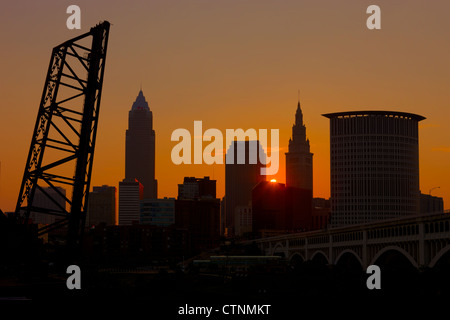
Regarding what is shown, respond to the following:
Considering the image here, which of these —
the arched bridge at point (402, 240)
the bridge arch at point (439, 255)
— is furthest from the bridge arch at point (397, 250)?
the bridge arch at point (439, 255)

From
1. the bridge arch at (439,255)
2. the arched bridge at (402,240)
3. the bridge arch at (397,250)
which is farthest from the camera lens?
the bridge arch at (397,250)

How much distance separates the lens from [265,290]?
14100cm

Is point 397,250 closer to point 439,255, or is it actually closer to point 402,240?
point 402,240

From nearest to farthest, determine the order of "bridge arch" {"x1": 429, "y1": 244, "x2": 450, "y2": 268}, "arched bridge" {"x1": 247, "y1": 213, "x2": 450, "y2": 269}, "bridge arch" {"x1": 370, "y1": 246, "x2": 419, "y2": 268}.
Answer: "bridge arch" {"x1": 429, "y1": 244, "x2": 450, "y2": 268}
"arched bridge" {"x1": 247, "y1": 213, "x2": 450, "y2": 269}
"bridge arch" {"x1": 370, "y1": 246, "x2": 419, "y2": 268}

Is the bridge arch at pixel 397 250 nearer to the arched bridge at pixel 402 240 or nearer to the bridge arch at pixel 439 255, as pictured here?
the arched bridge at pixel 402 240

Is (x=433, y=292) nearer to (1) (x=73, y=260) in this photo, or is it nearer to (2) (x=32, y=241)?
(1) (x=73, y=260)

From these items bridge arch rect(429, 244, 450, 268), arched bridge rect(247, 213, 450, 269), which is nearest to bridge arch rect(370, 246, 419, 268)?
arched bridge rect(247, 213, 450, 269)

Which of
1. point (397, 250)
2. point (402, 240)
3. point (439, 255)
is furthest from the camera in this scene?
point (397, 250)

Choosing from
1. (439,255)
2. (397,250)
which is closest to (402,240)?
(397,250)

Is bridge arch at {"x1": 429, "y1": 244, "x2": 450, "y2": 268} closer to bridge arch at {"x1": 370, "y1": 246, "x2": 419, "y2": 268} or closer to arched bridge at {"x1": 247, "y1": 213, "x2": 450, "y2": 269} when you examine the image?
arched bridge at {"x1": 247, "y1": 213, "x2": 450, "y2": 269}

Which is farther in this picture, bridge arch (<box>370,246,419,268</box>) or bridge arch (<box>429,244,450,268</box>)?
bridge arch (<box>370,246,419,268</box>)

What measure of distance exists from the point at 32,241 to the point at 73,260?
1146 centimetres
